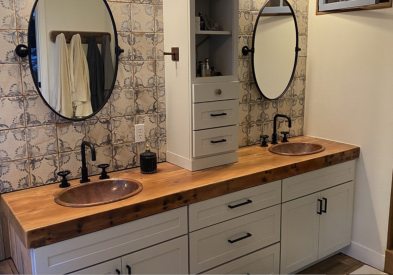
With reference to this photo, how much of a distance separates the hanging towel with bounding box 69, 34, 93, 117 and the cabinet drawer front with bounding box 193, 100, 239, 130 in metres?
0.60

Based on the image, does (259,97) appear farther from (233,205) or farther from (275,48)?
(233,205)

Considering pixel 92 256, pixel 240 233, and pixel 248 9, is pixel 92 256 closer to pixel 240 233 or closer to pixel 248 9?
pixel 240 233

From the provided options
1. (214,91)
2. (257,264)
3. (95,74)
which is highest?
(95,74)

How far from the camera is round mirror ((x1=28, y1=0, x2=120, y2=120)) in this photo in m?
1.95

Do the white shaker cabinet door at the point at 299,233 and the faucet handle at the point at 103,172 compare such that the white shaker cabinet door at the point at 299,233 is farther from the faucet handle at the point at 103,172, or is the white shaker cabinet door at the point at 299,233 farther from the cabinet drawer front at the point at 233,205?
the faucet handle at the point at 103,172

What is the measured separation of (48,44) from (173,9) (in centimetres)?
73

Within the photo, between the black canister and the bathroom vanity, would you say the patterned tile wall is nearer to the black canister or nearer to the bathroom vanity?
the bathroom vanity

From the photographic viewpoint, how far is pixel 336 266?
2.80m

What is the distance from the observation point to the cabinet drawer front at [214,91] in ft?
7.25

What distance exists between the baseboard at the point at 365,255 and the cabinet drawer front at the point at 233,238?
2.82ft

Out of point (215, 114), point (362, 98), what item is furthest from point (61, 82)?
point (362, 98)

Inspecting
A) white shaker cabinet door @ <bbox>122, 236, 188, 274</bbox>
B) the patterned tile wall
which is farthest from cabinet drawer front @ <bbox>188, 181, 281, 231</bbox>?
the patterned tile wall

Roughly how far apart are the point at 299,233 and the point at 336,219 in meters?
0.40

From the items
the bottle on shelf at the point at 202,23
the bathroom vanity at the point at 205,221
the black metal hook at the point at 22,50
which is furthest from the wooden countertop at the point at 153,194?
the bottle on shelf at the point at 202,23
